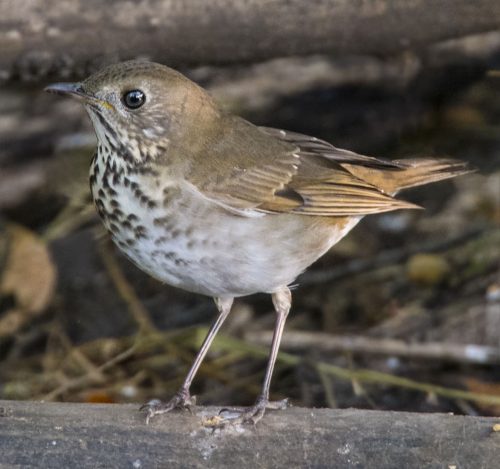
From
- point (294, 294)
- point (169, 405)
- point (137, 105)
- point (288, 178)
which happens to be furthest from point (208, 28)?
point (169, 405)

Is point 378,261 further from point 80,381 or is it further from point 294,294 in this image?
point 80,381

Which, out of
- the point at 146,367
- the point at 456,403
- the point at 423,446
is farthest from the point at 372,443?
the point at 146,367

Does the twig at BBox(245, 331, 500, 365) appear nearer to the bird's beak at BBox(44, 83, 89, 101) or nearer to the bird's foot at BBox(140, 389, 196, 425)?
the bird's foot at BBox(140, 389, 196, 425)

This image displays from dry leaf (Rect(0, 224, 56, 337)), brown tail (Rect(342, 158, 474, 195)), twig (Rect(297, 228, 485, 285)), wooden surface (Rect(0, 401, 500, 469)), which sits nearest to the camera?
wooden surface (Rect(0, 401, 500, 469))

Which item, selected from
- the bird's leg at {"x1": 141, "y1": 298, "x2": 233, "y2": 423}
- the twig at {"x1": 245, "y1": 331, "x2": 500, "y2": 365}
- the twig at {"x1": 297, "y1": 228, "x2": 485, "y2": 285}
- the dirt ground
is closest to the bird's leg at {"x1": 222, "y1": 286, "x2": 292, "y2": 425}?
the bird's leg at {"x1": 141, "y1": 298, "x2": 233, "y2": 423}

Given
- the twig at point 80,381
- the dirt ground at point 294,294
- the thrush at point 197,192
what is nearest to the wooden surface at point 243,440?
the thrush at point 197,192
